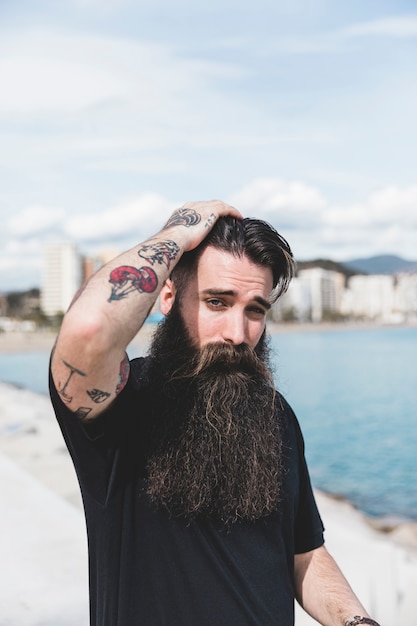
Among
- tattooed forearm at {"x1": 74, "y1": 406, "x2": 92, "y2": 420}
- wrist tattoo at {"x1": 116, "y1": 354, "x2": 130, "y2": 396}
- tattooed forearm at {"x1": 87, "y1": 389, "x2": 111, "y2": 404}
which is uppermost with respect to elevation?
wrist tattoo at {"x1": 116, "y1": 354, "x2": 130, "y2": 396}

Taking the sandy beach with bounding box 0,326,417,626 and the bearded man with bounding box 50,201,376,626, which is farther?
the sandy beach with bounding box 0,326,417,626

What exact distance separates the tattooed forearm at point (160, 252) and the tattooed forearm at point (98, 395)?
28 cm

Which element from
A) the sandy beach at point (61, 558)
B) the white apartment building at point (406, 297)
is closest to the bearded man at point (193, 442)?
the sandy beach at point (61, 558)

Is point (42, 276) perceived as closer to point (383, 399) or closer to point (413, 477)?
point (383, 399)

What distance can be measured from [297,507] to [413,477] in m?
12.2

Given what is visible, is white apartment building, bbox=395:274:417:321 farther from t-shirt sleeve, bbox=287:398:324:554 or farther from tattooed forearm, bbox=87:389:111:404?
tattooed forearm, bbox=87:389:111:404

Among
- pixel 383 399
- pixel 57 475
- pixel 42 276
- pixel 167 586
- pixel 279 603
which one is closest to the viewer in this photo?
pixel 167 586

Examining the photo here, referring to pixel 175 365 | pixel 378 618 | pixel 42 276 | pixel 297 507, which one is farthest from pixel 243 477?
pixel 42 276

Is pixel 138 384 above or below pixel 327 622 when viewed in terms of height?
above

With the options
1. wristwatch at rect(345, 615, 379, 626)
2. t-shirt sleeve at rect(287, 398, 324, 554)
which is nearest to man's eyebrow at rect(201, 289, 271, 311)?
t-shirt sleeve at rect(287, 398, 324, 554)

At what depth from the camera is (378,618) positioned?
3.77 metres

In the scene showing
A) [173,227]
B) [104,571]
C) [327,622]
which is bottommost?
[327,622]

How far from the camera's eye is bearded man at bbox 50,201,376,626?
1386 millimetres

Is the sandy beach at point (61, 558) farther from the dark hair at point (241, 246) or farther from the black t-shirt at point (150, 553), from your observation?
the black t-shirt at point (150, 553)
